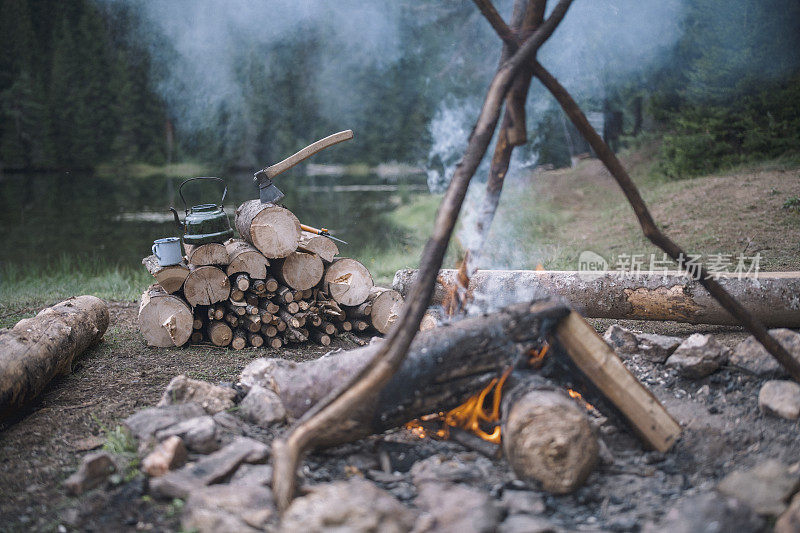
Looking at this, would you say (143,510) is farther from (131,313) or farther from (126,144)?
(126,144)

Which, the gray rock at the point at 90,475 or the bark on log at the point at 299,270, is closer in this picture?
the gray rock at the point at 90,475

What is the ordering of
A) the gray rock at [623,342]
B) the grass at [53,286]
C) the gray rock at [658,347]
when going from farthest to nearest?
the grass at [53,286] → the gray rock at [623,342] → the gray rock at [658,347]

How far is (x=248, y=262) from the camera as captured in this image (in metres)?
4.52

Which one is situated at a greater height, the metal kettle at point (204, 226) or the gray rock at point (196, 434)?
the metal kettle at point (204, 226)

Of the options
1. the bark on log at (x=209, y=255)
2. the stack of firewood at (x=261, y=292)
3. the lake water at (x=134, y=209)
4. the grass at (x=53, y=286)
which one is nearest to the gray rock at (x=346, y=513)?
the stack of firewood at (x=261, y=292)

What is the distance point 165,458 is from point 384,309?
2.75m

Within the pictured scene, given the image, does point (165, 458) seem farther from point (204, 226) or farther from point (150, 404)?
point (204, 226)

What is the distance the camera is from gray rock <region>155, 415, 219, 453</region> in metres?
2.42

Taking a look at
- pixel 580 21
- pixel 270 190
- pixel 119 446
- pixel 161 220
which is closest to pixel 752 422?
pixel 119 446

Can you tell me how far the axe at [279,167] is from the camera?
4391 millimetres

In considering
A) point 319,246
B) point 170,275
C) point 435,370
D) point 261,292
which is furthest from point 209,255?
point 435,370

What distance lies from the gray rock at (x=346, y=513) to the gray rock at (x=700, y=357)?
2.09 m

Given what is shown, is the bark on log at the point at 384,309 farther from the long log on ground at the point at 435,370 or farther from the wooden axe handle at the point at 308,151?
the long log on ground at the point at 435,370

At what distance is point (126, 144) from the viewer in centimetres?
2764
